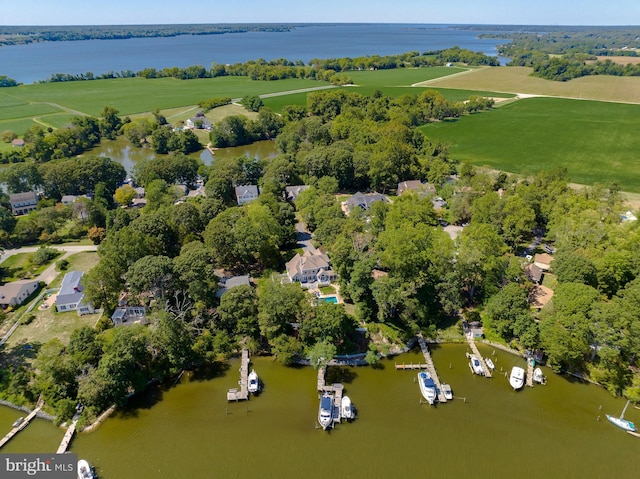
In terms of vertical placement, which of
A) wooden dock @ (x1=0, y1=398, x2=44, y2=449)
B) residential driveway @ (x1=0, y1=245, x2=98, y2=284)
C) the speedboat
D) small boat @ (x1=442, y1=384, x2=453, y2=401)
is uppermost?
residential driveway @ (x1=0, y1=245, x2=98, y2=284)

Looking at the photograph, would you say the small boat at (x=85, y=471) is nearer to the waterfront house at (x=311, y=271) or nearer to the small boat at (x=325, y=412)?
the small boat at (x=325, y=412)

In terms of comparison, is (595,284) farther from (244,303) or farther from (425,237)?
(244,303)

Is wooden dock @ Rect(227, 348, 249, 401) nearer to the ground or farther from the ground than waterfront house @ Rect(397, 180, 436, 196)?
nearer to the ground

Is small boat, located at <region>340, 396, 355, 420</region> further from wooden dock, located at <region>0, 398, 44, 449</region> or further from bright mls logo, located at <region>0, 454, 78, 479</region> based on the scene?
wooden dock, located at <region>0, 398, 44, 449</region>

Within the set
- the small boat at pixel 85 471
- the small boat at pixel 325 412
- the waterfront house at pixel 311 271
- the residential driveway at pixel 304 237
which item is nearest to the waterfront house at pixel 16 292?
the small boat at pixel 85 471

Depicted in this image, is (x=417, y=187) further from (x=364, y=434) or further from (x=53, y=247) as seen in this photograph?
(x=53, y=247)

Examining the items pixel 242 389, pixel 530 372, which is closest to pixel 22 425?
pixel 242 389

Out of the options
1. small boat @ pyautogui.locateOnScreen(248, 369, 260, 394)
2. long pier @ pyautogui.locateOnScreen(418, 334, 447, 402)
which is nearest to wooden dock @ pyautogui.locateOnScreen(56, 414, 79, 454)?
small boat @ pyautogui.locateOnScreen(248, 369, 260, 394)
